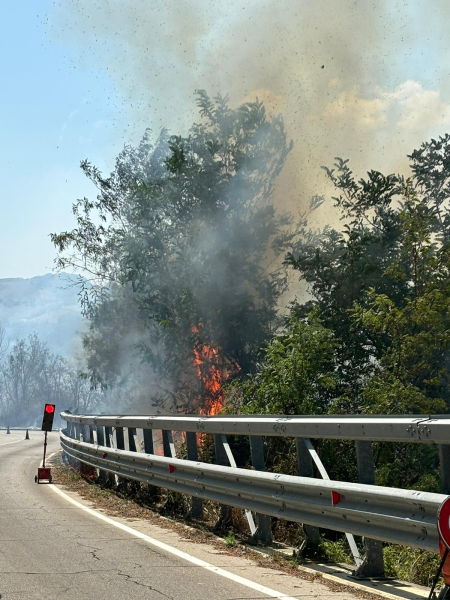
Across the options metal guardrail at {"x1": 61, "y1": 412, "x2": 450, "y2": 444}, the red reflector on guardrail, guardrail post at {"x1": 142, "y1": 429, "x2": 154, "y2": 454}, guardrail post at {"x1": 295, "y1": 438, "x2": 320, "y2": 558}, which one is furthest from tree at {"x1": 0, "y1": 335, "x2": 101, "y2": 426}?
the red reflector on guardrail

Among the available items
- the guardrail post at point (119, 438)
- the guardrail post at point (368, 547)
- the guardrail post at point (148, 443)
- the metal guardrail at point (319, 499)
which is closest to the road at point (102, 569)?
the guardrail post at point (368, 547)

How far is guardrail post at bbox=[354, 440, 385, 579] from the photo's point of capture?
6.03 m

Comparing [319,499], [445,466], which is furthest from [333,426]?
[445,466]

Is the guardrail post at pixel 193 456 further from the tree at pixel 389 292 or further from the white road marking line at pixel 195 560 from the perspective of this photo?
the tree at pixel 389 292

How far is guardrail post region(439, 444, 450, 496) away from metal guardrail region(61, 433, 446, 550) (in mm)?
131

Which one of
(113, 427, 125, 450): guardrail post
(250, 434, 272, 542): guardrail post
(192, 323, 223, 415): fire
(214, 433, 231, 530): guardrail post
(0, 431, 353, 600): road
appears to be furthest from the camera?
(192, 323, 223, 415): fire

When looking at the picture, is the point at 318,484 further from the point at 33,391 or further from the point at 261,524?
the point at 33,391

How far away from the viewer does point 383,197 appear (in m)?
26.8

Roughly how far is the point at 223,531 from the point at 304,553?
1813 millimetres

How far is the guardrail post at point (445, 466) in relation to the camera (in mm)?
5055

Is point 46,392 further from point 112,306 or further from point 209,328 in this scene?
point 209,328

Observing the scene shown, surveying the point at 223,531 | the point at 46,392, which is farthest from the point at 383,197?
the point at 46,392

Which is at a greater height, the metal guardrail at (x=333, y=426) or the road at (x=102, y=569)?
the metal guardrail at (x=333, y=426)

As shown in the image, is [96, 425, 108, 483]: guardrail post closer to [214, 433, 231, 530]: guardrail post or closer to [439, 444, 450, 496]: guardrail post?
[214, 433, 231, 530]: guardrail post
